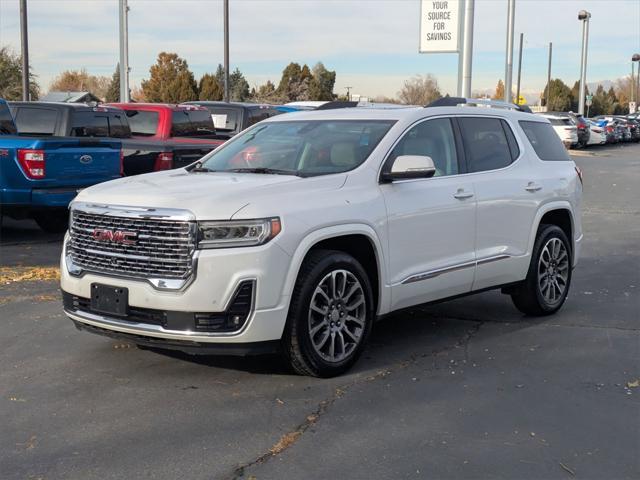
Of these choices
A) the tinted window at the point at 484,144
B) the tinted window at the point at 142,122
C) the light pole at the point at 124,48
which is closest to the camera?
the tinted window at the point at 484,144

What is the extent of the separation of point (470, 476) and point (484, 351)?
2322 mm

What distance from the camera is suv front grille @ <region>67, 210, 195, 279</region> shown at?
16.2 ft

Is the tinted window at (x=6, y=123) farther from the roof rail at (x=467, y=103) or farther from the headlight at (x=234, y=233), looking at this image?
the headlight at (x=234, y=233)

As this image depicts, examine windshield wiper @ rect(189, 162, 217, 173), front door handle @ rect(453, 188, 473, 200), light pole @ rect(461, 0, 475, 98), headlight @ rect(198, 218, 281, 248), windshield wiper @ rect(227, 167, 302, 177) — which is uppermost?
light pole @ rect(461, 0, 475, 98)

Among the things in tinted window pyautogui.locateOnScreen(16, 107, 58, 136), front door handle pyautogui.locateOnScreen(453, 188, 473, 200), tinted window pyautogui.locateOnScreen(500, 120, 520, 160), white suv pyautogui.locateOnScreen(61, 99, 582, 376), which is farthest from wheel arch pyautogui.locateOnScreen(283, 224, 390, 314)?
tinted window pyautogui.locateOnScreen(16, 107, 58, 136)

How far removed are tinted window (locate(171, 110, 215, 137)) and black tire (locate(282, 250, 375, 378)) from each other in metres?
8.74

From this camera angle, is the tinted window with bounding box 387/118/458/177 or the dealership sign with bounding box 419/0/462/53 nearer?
the tinted window with bounding box 387/118/458/177

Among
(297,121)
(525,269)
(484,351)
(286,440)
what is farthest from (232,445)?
(525,269)

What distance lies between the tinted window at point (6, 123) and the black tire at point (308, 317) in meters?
6.92

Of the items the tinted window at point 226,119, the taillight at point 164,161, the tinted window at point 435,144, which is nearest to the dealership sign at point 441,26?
the tinted window at point 226,119

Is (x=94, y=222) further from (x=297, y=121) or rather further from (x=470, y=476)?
(x=470, y=476)

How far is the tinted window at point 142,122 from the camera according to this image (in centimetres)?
1366

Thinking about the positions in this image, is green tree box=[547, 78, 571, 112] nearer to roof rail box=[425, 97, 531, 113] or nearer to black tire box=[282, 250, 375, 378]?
roof rail box=[425, 97, 531, 113]

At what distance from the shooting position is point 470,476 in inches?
157
